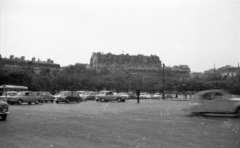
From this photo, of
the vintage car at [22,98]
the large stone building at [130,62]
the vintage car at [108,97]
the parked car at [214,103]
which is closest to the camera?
the parked car at [214,103]

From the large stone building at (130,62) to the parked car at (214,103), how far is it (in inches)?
5761

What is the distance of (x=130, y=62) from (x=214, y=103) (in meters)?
163

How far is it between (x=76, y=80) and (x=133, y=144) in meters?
77.4

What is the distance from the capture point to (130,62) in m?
182

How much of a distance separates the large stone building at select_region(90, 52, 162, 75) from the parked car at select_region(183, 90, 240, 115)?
14634 cm

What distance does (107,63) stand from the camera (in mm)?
172125

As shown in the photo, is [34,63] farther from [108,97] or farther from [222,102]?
[222,102]

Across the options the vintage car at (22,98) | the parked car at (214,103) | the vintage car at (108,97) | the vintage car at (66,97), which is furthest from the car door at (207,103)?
the vintage car at (108,97)

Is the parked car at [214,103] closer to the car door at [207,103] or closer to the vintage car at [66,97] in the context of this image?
the car door at [207,103]

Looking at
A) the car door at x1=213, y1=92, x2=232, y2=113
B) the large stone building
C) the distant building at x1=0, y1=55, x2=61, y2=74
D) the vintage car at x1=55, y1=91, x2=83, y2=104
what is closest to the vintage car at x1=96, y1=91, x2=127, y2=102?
the vintage car at x1=55, y1=91, x2=83, y2=104

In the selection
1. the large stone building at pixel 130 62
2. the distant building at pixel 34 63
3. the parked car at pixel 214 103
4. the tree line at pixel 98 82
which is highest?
the large stone building at pixel 130 62

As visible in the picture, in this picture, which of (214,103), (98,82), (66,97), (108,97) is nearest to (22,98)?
(66,97)

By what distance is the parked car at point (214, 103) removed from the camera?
723 inches

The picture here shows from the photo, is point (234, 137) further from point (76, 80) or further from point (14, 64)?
point (14, 64)
